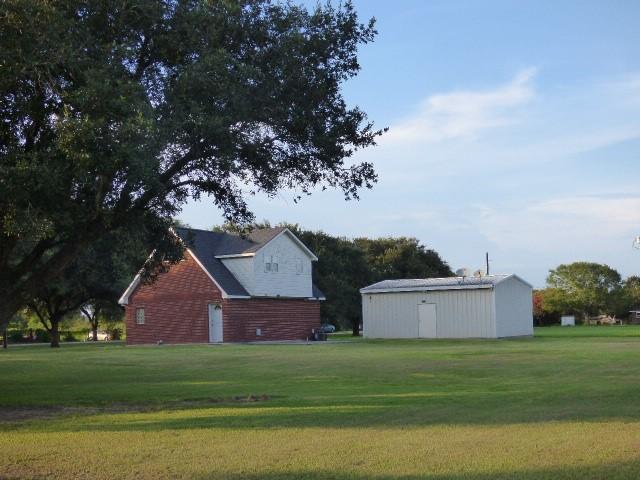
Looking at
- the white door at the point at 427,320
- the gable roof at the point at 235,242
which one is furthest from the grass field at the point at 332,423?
the white door at the point at 427,320

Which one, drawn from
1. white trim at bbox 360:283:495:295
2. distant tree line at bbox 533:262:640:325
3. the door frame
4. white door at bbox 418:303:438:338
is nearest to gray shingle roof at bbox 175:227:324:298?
the door frame

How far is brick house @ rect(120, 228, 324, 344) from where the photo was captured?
4647cm

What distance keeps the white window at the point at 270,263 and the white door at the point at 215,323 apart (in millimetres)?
3941

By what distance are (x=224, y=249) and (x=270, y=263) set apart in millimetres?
3087

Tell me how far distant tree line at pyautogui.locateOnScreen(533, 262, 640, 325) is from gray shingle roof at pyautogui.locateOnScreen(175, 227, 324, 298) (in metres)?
52.1

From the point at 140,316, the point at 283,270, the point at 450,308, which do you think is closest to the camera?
the point at 450,308

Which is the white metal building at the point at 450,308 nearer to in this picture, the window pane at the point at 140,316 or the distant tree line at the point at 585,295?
the window pane at the point at 140,316

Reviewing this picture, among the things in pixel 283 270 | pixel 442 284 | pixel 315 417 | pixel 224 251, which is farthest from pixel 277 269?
pixel 315 417

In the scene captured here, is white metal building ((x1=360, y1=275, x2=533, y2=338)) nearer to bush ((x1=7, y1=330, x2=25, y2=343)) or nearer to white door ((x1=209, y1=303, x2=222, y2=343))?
white door ((x1=209, y1=303, x2=222, y2=343))

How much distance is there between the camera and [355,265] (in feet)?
225

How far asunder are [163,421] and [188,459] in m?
3.44

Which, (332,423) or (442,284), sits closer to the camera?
(332,423)

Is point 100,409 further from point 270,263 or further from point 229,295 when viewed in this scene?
point 270,263

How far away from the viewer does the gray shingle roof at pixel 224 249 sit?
4659 cm
